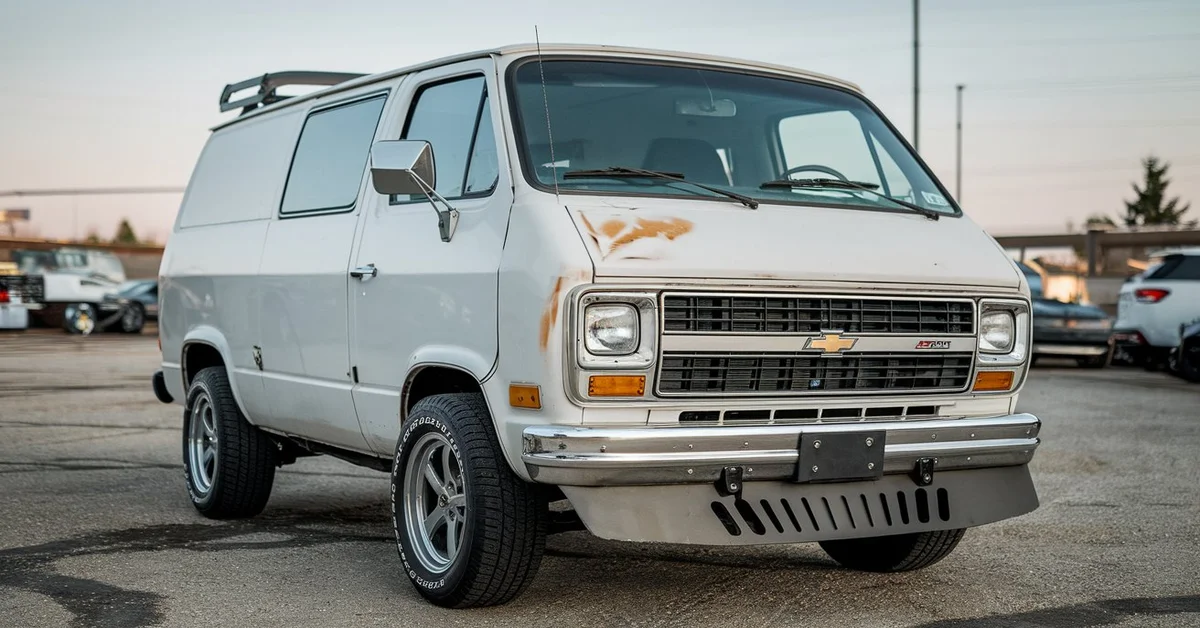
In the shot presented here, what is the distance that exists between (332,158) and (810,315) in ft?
8.66

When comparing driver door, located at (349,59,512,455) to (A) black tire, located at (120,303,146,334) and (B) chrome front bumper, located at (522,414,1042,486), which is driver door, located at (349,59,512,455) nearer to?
(B) chrome front bumper, located at (522,414,1042,486)

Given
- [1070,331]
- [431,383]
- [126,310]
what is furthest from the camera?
[126,310]

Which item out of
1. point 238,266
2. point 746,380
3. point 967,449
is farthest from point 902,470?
point 238,266

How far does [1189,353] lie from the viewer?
16391 millimetres

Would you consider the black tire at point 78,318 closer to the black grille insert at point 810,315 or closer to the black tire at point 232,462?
the black tire at point 232,462

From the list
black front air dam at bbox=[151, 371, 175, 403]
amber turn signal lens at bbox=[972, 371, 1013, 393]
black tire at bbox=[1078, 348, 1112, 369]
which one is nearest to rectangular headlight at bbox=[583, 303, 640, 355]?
amber turn signal lens at bbox=[972, 371, 1013, 393]

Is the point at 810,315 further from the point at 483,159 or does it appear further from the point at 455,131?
the point at 455,131

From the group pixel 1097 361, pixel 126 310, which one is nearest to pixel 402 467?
pixel 1097 361

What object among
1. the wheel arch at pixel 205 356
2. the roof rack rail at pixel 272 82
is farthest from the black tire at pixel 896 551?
the roof rack rail at pixel 272 82

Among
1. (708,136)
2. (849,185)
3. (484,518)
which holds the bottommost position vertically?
(484,518)

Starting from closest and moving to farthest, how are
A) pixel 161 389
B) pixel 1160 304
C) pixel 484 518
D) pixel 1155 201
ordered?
pixel 484 518
pixel 161 389
pixel 1160 304
pixel 1155 201

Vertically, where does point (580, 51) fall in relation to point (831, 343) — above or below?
above

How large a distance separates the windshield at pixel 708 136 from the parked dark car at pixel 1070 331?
1381 centimetres

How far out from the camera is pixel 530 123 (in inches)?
195
